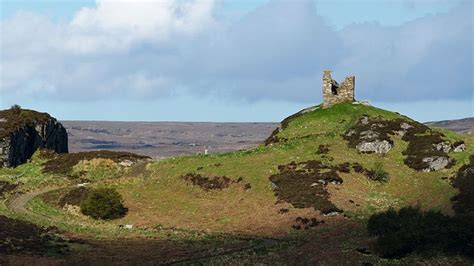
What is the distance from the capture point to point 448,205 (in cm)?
5738

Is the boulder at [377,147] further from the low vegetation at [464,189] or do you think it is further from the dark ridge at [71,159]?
the dark ridge at [71,159]

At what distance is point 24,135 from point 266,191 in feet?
136

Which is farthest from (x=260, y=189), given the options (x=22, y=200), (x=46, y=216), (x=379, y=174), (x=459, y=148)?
(x=22, y=200)

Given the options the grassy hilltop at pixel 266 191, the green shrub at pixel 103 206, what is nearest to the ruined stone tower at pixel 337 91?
the grassy hilltop at pixel 266 191

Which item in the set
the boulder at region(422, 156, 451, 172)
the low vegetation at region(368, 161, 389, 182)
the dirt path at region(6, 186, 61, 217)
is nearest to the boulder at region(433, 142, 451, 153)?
the boulder at region(422, 156, 451, 172)

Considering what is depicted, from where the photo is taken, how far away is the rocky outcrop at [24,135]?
82438mm

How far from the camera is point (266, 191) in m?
64.6

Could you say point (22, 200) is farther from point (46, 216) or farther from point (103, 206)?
Result: point (103, 206)

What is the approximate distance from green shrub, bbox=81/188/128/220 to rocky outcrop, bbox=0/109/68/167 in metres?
24.8

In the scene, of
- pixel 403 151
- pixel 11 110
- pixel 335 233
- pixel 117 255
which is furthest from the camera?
pixel 11 110

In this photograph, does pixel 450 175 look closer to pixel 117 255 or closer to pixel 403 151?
pixel 403 151

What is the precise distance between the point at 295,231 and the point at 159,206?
17240 millimetres

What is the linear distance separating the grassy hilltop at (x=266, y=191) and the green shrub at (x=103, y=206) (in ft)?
2.63

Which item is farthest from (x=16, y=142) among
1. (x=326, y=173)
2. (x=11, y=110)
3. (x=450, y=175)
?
(x=450, y=175)
